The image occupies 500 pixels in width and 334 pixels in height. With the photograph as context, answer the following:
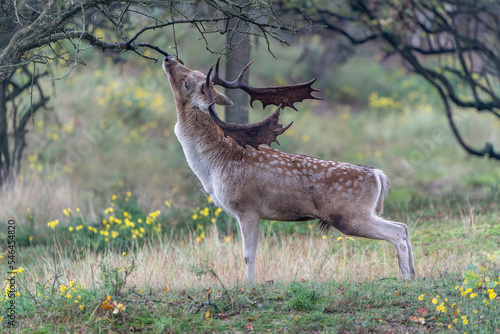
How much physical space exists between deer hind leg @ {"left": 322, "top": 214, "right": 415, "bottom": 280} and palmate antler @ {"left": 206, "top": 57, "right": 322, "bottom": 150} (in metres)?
1.13

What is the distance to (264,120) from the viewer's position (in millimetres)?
5973

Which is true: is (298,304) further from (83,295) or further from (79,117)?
(79,117)

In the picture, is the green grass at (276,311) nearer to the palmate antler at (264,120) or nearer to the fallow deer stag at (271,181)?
the fallow deer stag at (271,181)

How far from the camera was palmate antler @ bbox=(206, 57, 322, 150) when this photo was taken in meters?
5.95

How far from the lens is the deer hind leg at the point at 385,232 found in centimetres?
624

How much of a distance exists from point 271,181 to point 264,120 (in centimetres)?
76

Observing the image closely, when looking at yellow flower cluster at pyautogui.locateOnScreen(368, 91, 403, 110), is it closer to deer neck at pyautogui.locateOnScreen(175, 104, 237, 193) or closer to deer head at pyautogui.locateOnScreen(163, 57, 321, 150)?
deer head at pyautogui.locateOnScreen(163, 57, 321, 150)

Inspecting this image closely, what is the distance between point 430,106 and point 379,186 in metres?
14.4

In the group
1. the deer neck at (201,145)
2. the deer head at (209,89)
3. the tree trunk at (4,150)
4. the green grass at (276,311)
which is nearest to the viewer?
the green grass at (276,311)

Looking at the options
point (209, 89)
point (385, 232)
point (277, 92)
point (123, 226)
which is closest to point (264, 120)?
point (277, 92)

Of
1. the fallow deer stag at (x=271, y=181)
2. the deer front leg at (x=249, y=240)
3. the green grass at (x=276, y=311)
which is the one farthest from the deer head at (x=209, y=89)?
the green grass at (x=276, y=311)

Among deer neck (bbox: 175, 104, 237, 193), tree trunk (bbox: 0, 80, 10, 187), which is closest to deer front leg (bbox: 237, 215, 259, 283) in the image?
deer neck (bbox: 175, 104, 237, 193)

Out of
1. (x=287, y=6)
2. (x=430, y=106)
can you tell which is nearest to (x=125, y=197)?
(x=287, y=6)

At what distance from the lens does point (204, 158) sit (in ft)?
21.5
